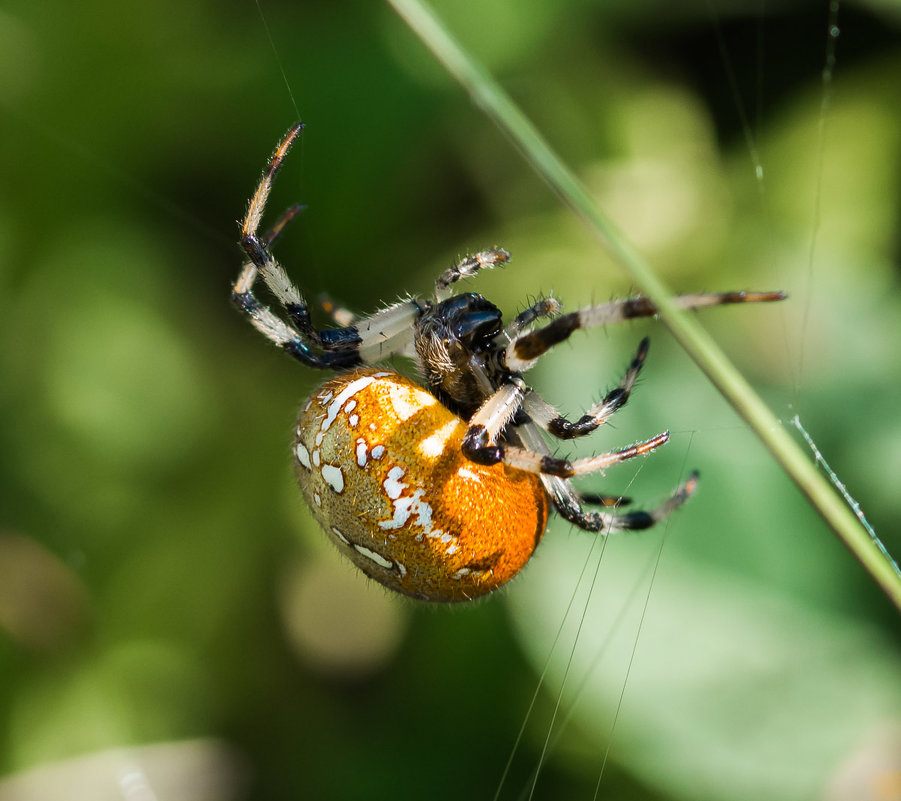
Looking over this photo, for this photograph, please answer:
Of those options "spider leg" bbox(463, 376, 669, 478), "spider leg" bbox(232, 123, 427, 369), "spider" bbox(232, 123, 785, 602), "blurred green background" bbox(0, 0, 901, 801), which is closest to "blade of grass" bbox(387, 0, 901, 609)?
"spider" bbox(232, 123, 785, 602)

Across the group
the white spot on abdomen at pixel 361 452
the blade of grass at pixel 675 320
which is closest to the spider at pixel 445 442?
the white spot on abdomen at pixel 361 452

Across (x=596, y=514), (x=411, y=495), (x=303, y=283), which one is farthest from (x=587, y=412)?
(x=303, y=283)

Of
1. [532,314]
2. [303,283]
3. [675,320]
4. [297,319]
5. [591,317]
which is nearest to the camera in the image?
[675,320]

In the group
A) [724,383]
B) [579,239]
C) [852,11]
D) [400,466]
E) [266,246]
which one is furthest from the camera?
[579,239]

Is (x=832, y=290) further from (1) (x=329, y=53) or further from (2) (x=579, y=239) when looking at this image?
(1) (x=329, y=53)

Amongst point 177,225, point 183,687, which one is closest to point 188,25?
point 177,225

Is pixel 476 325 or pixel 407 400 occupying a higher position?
pixel 476 325

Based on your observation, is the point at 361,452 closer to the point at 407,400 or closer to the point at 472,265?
the point at 407,400
